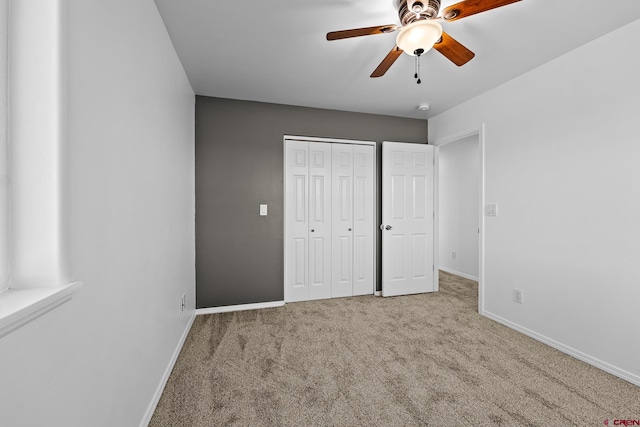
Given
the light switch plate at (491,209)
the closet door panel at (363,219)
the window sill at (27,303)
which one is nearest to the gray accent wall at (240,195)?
the closet door panel at (363,219)

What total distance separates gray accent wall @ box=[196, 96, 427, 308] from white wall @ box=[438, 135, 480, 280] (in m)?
2.72

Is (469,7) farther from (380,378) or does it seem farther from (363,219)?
(363,219)

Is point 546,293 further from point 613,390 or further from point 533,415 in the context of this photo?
point 533,415

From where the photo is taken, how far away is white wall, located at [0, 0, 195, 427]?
2.54 ft

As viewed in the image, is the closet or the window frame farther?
the closet

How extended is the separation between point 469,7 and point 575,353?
2600 millimetres

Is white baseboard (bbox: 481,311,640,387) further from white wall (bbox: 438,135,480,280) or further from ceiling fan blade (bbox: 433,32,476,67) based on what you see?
ceiling fan blade (bbox: 433,32,476,67)

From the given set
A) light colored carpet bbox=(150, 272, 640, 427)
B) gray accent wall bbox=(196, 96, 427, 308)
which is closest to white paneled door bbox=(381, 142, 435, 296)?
light colored carpet bbox=(150, 272, 640, 427)

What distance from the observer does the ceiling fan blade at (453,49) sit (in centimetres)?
169

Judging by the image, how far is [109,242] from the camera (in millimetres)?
1136

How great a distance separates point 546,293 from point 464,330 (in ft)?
2.50

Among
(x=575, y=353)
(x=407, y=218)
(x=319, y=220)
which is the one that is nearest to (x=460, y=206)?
(x=407, y=218)

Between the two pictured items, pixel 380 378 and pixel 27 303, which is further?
pixel 380 378

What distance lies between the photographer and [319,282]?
3.55 metres
